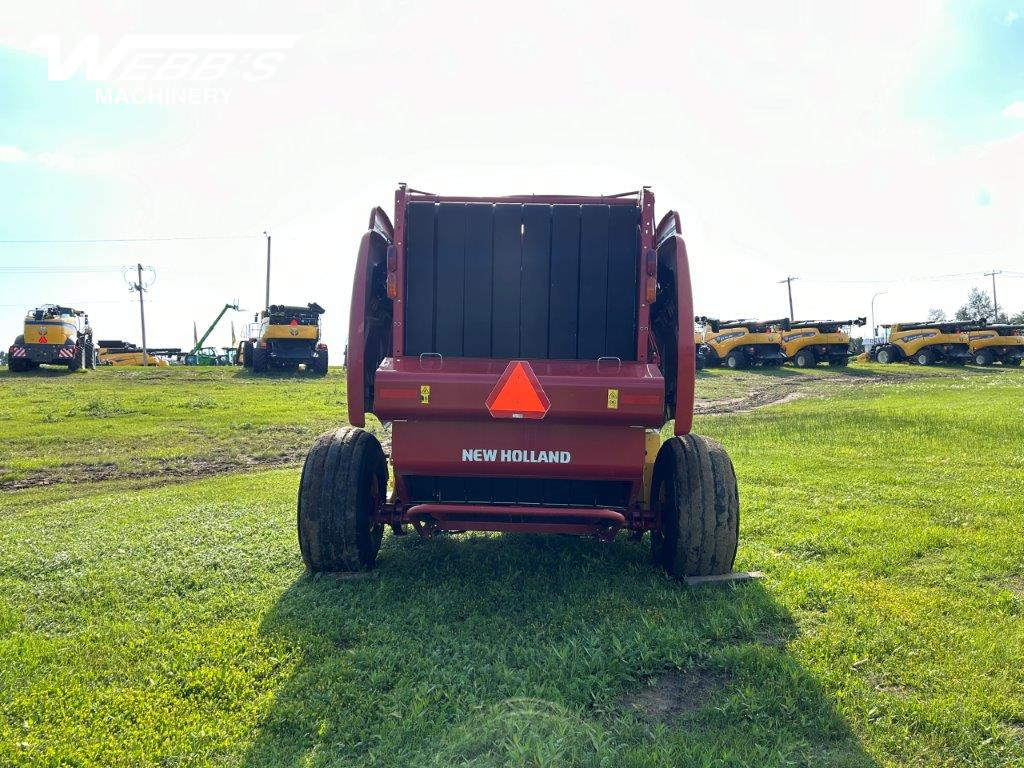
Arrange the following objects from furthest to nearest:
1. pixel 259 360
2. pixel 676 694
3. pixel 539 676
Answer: pixel 259 360 < pixel 539 676 < pixel 676 694

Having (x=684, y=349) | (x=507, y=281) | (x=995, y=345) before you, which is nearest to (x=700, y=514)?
(x=684, y=349)

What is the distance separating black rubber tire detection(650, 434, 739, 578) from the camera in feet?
14.8

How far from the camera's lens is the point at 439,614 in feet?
13.7

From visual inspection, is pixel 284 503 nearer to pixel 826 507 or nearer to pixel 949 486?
pixel 826 507

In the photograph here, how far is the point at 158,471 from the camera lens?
34.8 feet

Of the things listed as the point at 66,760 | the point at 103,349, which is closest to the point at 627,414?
the point at 66,760

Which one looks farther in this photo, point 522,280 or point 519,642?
point 522,280

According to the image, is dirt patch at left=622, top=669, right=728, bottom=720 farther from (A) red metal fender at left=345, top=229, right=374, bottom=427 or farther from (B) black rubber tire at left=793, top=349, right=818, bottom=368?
(B) black rubber tire at left=793, top=349, right=818, bottom=368

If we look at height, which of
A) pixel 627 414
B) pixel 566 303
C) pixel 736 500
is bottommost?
pixel 736 500

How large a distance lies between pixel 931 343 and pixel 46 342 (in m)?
37.3

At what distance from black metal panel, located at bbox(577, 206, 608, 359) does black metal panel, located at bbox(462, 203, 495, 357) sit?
0.59m

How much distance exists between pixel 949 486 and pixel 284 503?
6751 mm

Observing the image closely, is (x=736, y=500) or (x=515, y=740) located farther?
(x=736, y=500)

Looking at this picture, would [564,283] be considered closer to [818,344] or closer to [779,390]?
[779,390]
